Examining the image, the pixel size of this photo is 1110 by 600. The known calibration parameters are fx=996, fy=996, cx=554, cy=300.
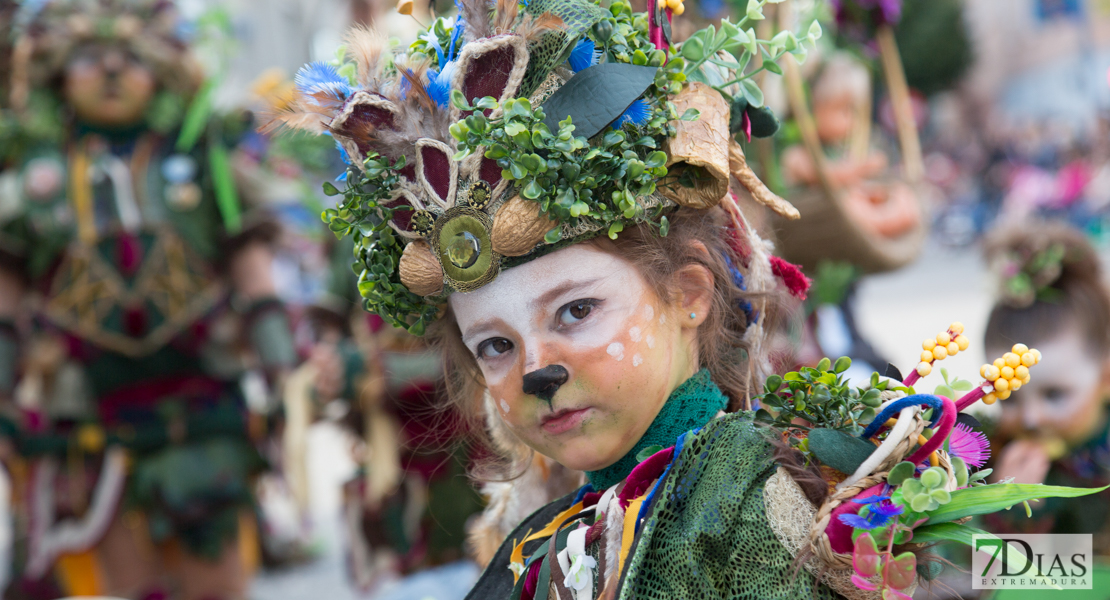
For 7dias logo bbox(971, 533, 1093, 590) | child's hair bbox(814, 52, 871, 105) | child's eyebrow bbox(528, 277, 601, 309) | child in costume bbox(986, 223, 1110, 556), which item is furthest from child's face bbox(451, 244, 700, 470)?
child's hair bbox(814, 52, 871, 105)

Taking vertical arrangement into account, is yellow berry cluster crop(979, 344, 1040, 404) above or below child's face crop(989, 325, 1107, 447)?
above

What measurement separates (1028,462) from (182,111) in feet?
11.1

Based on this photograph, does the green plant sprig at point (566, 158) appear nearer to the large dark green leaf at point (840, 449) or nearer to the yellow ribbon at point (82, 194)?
the large dark green leaf at point (840, 449)

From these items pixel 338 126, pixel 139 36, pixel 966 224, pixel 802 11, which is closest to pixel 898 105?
pixel 802 11

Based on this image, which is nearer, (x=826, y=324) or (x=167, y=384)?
(x=167, y=384)

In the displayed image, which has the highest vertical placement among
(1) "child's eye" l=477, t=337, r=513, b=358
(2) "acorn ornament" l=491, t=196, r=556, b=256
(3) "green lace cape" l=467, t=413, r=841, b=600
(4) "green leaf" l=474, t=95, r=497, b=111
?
(4) "green leaf" l=474, t=95, r=497, b=111

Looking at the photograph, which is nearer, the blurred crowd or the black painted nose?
the black painted nose

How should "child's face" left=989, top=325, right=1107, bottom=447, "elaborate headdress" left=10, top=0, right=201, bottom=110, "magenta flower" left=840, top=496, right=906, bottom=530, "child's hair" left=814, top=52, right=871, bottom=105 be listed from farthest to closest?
"child's hair" left=814, top=52, right=871, bottom=105, "elaborate headdress" left=10, top=0, right=201, bottom=110, "child's face" left=989, top=325, right=1107, bottom=447, "magenta flower" left=840, top=496, right=906, bottom=530

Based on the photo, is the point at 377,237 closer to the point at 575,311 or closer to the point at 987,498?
the point at 575,311

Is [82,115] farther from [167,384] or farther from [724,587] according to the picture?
[724,587]

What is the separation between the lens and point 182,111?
4.11 m

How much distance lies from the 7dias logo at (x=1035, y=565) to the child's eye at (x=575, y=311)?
0.68 m

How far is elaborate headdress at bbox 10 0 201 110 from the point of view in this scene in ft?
12.6

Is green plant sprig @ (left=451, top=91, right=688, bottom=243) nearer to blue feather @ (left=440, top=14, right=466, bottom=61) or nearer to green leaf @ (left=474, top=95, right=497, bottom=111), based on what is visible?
green leaf @ (left=474, top=95, right=497, bottom=111)
